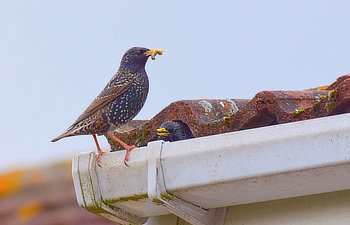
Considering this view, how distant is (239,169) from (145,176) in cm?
39

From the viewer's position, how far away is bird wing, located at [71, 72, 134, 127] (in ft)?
11.1

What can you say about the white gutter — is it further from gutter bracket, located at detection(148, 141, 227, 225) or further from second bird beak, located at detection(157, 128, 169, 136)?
second bird beak, located at detection(157, 128, 169, 136)

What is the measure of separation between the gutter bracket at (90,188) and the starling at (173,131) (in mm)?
300

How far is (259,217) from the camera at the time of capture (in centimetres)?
249

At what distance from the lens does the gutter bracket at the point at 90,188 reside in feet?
8.54

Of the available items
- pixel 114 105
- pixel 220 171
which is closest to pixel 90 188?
pixel 220 171

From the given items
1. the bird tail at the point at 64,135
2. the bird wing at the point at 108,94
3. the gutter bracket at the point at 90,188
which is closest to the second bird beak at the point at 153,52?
the bird wing at the point at 108,94

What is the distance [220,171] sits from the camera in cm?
228

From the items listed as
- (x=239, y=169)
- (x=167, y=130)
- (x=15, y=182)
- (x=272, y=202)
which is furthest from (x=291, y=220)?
(x=15, y=182)

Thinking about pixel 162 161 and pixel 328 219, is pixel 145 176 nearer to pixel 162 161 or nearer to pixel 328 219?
pixel 162 161

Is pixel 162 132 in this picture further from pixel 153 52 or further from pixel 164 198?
pixel 153 52

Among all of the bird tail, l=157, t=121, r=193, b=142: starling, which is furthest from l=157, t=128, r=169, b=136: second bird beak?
the bird tail

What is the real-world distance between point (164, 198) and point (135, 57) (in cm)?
130

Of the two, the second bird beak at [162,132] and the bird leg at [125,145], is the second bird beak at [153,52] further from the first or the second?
the second bird beak at [162,132]
